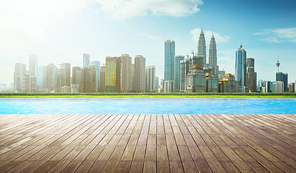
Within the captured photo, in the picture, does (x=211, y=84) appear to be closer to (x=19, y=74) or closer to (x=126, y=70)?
(x=126, y=70)

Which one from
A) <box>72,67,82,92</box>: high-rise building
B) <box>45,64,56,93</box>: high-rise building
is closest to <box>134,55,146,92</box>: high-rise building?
<box>72,67,82,92</box>: high-rise building

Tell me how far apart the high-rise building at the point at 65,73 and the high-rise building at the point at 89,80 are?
2.98m

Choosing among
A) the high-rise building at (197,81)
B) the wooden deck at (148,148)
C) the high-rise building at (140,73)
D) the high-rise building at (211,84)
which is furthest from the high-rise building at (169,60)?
the wooden deck at (148,148)

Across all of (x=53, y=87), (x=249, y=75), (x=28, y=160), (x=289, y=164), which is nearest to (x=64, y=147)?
(x=28, y=160)

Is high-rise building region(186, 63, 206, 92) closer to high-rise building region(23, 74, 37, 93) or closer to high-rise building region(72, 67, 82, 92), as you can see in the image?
high-rise building region(72, 67, 82, 92)

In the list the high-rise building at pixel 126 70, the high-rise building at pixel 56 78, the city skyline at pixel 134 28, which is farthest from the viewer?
the high-rise building at pixel 126 70

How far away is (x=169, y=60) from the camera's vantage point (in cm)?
8588

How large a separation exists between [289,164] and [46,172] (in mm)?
2372

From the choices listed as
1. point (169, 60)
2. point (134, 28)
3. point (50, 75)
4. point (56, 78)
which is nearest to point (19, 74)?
point (50, 75)

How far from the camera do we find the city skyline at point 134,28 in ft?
36.7

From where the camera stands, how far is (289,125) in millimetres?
3174

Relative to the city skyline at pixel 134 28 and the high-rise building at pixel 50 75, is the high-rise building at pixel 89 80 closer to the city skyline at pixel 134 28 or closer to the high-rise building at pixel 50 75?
the city skyline at pixel 134 28

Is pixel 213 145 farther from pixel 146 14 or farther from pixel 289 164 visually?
pixel 146 14

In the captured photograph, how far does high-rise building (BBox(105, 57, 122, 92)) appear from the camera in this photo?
28.8 m
